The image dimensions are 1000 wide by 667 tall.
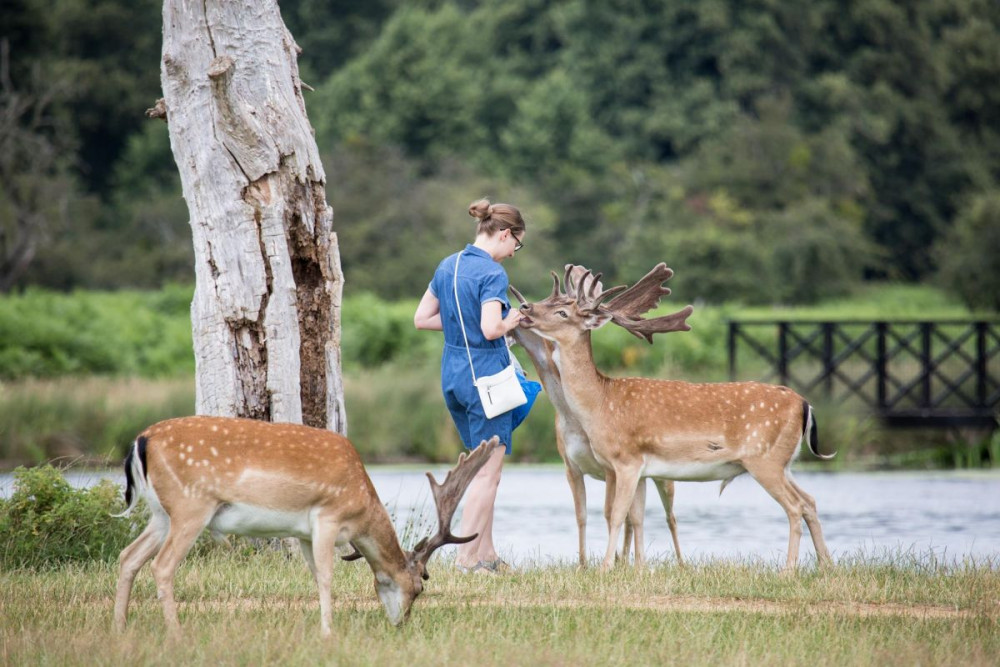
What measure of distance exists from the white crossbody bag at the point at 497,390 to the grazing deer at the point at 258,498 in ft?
4.10

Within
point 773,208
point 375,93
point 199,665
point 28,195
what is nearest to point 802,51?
point 773,208

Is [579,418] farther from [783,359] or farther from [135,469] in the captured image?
[783,359]

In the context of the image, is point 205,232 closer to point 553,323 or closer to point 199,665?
point 553,323

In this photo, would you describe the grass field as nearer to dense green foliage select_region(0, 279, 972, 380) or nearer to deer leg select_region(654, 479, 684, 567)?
deer leg select_region(654, 479, 684, 567)

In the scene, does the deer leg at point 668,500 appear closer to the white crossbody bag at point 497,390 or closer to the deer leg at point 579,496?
the deer leg at point 579,496

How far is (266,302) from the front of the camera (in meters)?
8.77

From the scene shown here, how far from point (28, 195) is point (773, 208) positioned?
60.6ft

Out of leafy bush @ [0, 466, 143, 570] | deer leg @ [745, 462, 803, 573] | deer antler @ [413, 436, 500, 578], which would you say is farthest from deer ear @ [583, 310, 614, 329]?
leafy bush @ [0, 466, 143, 570]

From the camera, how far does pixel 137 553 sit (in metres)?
6.60

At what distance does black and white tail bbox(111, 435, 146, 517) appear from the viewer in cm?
630

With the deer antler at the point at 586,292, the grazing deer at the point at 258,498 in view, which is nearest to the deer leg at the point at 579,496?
the deer antler at the point at 586,292

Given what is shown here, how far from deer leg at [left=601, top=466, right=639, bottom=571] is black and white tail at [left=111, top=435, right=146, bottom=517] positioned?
2780 mm

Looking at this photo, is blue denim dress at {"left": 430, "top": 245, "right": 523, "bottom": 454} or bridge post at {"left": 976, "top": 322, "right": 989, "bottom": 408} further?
bridge post at {"left": 976, "top": 322, "right": 989, "bottom": 408}

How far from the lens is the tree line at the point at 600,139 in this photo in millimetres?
35469
